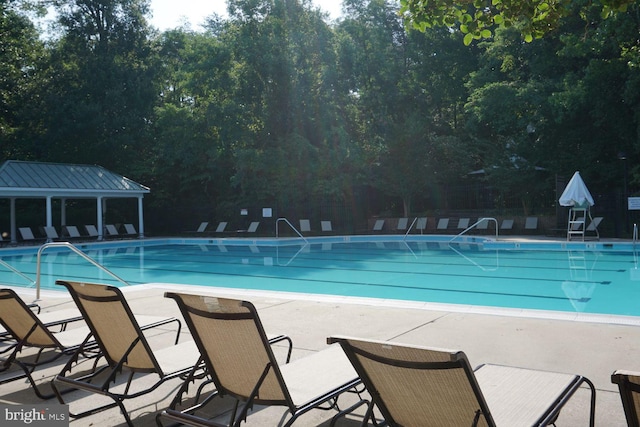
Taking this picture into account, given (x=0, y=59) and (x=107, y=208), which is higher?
(x=0, y=59)

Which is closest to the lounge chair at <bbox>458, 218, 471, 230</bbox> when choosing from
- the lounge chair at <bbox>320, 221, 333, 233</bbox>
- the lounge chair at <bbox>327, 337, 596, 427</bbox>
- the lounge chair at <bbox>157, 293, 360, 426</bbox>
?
the lounge chair at <bbox>320, 221, 333, 233</bbox>

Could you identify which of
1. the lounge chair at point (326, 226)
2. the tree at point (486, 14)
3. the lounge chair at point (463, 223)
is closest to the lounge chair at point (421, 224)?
the lounge chair at point (463, 223)

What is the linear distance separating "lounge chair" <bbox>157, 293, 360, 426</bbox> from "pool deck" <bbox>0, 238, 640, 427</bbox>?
425 mm

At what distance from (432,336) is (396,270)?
8259mm

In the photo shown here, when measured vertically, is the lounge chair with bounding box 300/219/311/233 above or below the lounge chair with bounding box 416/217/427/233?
below

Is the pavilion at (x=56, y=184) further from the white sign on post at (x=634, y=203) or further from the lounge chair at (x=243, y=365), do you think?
the lounge chair at (x=243, y=365)

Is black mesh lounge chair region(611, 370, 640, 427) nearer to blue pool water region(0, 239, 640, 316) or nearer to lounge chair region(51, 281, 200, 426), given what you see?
lounge chair region(51, 281, 200, 426)

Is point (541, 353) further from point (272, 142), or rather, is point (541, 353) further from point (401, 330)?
point (272, 142)

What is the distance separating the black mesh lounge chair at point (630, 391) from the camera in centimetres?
178

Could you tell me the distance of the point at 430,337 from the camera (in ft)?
17.4

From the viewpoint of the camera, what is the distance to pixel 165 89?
35.3 m

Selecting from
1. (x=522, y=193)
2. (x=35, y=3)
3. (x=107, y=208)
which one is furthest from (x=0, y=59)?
(x=522, y=193)

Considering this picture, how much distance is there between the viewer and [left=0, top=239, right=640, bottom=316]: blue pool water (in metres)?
10.0

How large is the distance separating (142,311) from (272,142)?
1891cm
